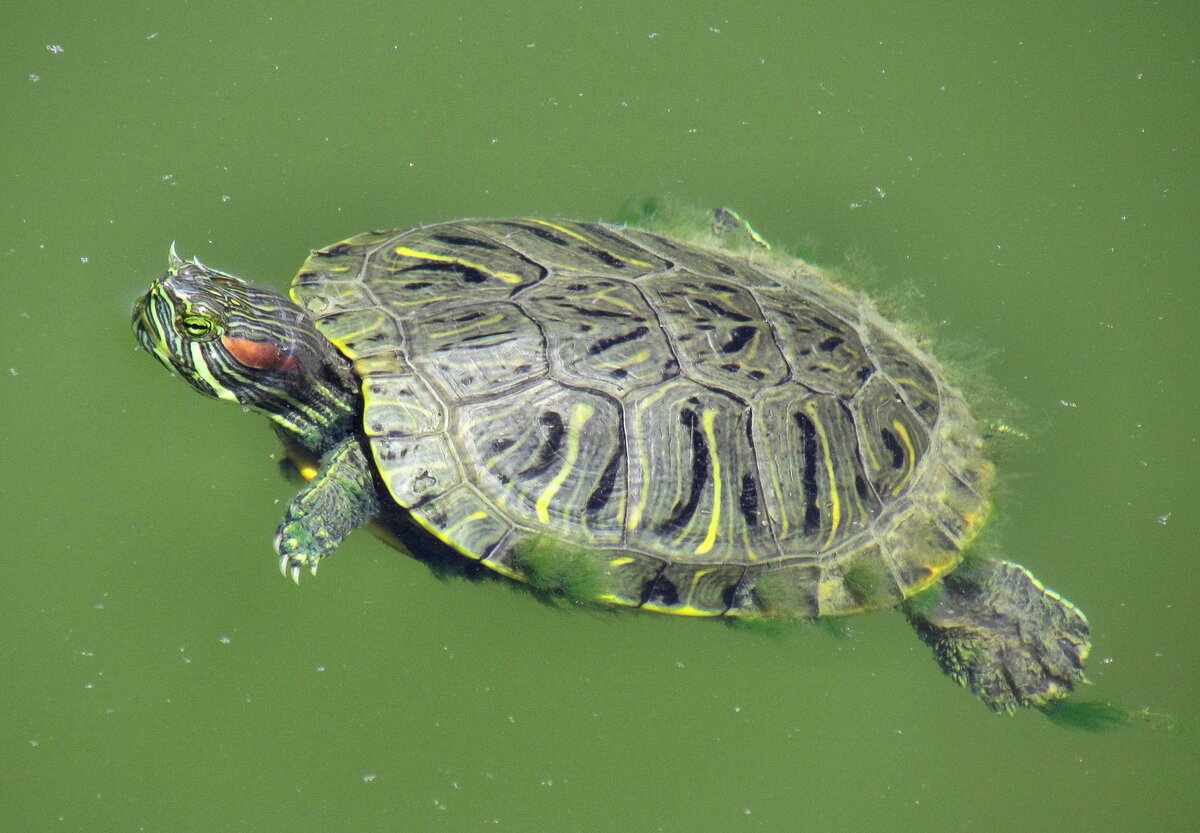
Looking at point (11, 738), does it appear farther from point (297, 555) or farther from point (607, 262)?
point (607, 262)

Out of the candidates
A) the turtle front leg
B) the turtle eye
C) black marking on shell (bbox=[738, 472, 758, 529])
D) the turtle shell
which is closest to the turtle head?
the turtle eye

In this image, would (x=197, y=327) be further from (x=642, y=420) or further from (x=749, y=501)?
(x=749, y=501)

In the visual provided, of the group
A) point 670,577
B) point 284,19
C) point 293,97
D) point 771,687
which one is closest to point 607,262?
point 670,577

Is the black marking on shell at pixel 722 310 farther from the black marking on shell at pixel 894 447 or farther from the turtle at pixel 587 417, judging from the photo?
the black marking on shell at pixel 894 447

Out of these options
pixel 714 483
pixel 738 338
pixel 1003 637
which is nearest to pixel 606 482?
pixel 714 483

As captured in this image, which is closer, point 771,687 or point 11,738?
point 11,738

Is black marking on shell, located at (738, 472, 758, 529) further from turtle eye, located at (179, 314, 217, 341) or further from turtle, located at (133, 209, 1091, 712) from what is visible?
turtle eye, located at (179, 314, 217, 341)

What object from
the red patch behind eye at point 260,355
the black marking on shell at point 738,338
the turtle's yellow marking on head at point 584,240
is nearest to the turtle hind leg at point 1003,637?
the black marking on shell at point 738,338

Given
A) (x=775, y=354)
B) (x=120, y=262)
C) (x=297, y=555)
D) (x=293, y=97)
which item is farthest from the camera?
(x=293, y=97)
